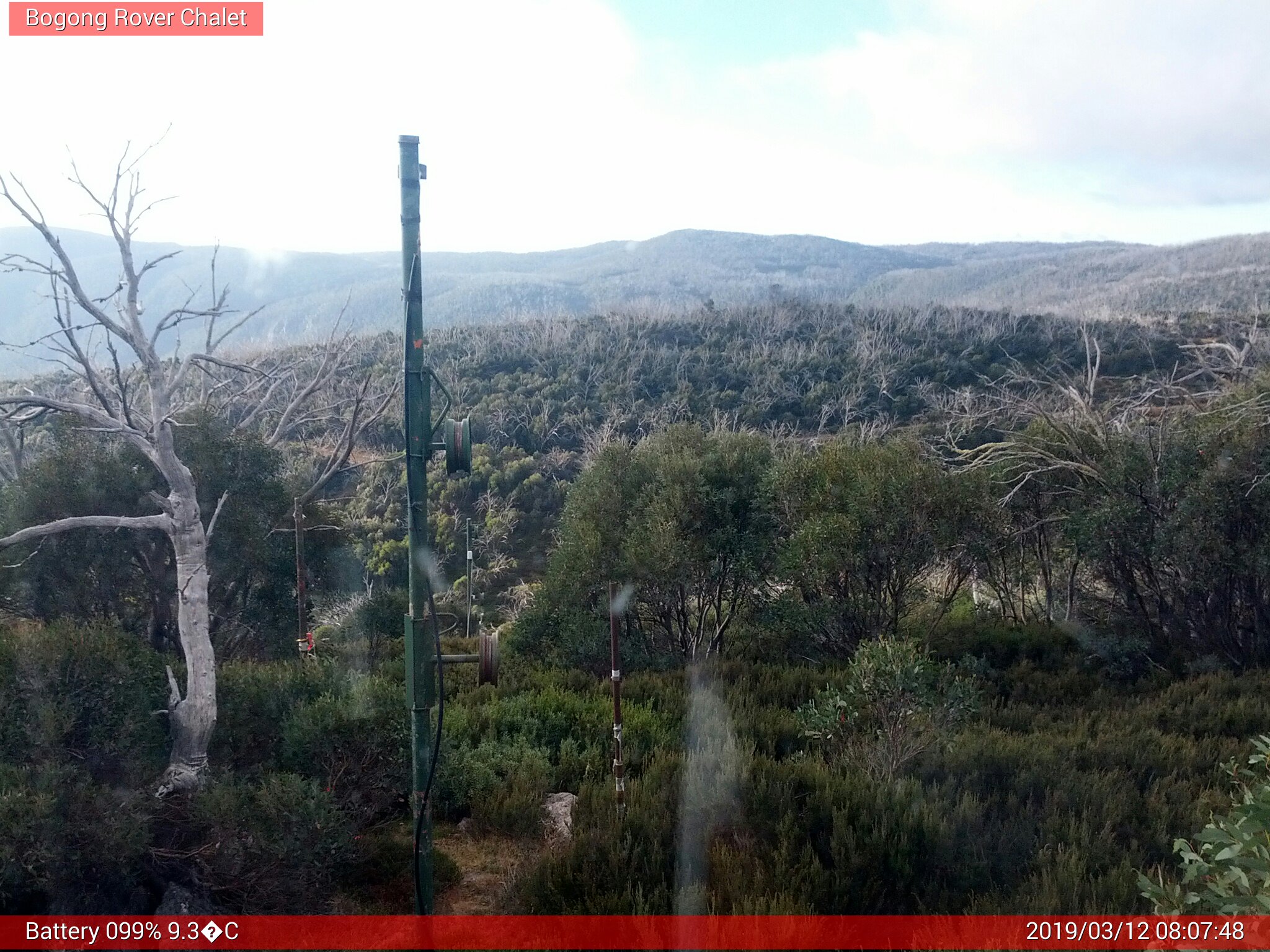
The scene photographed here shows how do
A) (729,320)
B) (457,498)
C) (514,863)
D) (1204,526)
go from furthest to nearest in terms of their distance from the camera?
(729,320)
(457,498)
(1204,526)
(514,863)

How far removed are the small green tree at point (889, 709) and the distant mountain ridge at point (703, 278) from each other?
2325 cm

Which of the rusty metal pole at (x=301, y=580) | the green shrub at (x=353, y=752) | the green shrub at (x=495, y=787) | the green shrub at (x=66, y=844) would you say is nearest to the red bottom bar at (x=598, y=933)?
the green shrub at (x=66, y=844)

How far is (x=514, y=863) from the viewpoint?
5.76 m

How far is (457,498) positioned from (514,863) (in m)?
20.6

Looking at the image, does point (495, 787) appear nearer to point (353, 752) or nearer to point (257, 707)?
point (353, 752)

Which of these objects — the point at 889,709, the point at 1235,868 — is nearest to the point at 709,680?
the point at 889,709

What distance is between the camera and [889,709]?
648 centimetres

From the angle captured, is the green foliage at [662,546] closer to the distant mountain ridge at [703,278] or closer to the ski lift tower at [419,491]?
the ski lift tower at [419,491]

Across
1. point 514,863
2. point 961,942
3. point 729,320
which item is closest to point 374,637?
point 514,863

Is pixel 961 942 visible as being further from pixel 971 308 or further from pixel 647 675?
pixel 971 308

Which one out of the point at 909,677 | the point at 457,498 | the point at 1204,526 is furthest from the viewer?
the point at 457,498

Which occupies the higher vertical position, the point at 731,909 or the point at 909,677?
the point at 909,677

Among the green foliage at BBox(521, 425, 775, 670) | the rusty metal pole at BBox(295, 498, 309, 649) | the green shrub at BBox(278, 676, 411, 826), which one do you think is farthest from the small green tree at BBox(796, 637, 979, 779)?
the rusty metal pole at BBox(295, 498, 309, 649)

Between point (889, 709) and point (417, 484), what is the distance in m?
4.08
